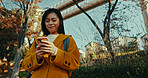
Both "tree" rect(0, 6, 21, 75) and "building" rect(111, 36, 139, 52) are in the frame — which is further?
"tree" rect(0, 6, 21, 75)

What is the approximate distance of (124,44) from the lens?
14.2 feet

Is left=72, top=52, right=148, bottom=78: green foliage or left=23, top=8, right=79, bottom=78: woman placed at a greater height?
left=23, top=8, right=79, bottom=78: woman

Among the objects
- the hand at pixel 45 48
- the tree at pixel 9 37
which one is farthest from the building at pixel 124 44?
the tree at pixel 9 37

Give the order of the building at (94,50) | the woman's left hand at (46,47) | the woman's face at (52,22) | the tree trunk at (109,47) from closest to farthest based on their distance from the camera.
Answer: the woman's left hand at (46,47) → the woman's face at (52,22) → the tree trunk at (109,47) → the building at (94,50)

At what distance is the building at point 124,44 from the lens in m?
4.38

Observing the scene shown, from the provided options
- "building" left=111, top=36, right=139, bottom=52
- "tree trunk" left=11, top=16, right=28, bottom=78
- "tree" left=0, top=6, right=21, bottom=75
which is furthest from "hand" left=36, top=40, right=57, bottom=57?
"tree" left=0, top=6, right=21, bottom=75

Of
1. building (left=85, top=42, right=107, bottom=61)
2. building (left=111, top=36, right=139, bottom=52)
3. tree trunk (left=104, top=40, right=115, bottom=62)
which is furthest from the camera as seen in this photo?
building (left=85, top=42, right=107, bottom=61)

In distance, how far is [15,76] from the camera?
581 centimetres

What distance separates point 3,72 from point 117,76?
394 inches

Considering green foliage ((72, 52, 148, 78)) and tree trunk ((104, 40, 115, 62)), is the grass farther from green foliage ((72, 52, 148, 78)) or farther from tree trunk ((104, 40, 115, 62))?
tree trunk ((104, 40, 115, 62))

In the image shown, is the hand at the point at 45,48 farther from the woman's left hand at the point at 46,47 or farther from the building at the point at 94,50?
the building at the point at 94,50

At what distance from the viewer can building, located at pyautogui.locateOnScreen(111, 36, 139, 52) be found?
438 centimetres

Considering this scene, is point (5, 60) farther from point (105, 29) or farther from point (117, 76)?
point (117, 76)

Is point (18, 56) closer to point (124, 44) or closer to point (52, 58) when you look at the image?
point (124, 44)
